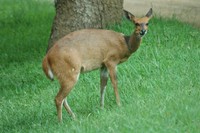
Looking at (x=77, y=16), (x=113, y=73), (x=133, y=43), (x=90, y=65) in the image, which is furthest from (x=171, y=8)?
(x=90, y=65)

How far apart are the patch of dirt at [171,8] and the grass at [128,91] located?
881 millimetres

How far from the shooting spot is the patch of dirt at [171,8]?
14.0 meters

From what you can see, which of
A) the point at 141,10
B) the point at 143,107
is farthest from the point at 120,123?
the point at 141,10

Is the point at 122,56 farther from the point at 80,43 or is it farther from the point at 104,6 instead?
the point at 104,6

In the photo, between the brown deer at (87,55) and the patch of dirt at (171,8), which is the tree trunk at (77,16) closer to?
the patch of dirt at (171,8)

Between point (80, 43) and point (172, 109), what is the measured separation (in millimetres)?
1724

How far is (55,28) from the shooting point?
12.4 meters

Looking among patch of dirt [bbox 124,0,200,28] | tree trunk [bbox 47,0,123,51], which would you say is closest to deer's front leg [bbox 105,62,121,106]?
tree trunk [bbox 47,0,123,51]

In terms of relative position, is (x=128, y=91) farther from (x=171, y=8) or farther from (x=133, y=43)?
(x=171, y=8)

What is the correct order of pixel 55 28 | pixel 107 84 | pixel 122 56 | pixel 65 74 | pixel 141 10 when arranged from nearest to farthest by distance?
pixel 65 74 → pixel 122 56 → pixel 107 84 → pixel 55 28 → pixel 141 10

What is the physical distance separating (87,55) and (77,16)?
147 inches

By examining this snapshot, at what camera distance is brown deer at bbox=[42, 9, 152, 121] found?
27.5 ft

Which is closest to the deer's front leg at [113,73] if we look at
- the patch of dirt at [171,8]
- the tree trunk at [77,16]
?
the tree trunk at [77,16]

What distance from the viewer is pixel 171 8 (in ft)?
50.8
